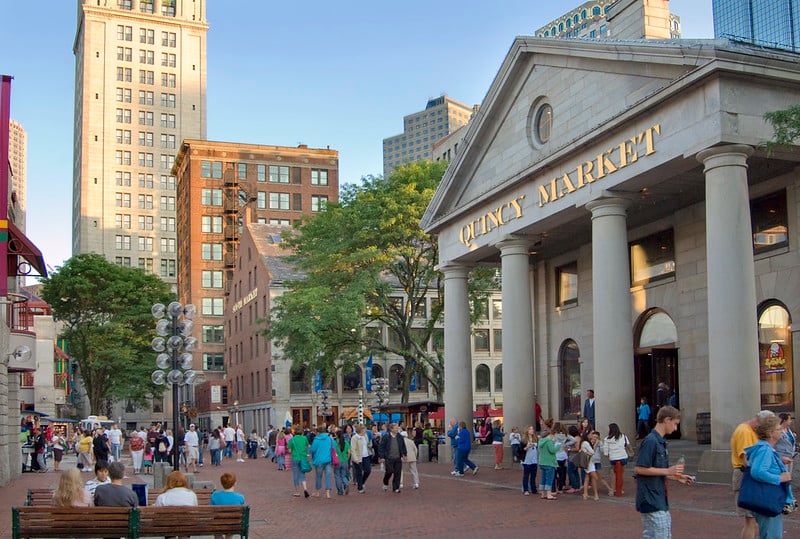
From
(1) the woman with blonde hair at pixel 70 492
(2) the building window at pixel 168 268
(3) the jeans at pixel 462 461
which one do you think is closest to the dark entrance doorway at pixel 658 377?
(3) the jeans at pixel 462 461

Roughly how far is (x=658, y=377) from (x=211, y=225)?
82.7 meters

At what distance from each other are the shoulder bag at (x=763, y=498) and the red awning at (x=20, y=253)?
2543 centimetres

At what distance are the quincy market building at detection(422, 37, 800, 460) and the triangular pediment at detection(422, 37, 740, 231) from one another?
0.19 ft

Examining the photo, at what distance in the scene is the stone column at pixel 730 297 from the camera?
67.7ft

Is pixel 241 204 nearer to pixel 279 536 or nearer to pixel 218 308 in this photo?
pixel 218 308

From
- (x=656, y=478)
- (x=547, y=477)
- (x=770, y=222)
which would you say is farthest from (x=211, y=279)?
(x=656, y=478)

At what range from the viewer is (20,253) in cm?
3080

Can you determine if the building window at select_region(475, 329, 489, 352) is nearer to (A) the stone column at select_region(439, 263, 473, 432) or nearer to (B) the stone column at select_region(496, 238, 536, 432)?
(A) the stone column at select_region(439, 263, 473, 432)

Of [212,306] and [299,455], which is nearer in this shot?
[299,455]

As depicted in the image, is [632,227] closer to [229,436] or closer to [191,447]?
[191,447]

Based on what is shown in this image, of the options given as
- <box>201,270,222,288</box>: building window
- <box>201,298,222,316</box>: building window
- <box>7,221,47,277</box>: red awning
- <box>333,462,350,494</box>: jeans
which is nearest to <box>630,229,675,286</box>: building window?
<box>333,462,350,494</box>: jeans

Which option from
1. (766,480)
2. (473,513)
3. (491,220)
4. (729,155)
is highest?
(491,220)

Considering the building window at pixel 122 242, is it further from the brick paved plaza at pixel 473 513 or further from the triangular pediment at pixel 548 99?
the brick paved plaza at pixel 473 513

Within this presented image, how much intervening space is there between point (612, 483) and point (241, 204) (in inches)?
3442
